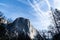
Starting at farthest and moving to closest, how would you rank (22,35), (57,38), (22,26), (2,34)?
(22,26)
(22,35)
(57,38)
(2,34)

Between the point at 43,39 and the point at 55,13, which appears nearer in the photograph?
the point at 55,13

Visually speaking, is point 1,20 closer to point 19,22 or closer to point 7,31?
point 7,31

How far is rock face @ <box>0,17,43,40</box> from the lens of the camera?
96.0 ft

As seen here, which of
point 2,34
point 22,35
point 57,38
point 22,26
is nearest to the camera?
point 2,34

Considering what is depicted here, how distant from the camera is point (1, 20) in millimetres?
29625

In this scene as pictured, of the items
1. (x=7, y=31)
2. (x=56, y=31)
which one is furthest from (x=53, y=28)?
(x=7, y=31)

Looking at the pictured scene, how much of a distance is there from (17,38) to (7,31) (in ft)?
9.86

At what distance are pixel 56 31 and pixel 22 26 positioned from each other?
9211 mm

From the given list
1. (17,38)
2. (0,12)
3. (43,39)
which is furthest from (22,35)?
(0,12)

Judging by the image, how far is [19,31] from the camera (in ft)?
114

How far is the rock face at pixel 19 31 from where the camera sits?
29.3m

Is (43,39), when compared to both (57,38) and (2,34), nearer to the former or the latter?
(57,38)

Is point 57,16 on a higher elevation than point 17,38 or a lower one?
higher

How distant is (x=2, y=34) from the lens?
28750 mm
